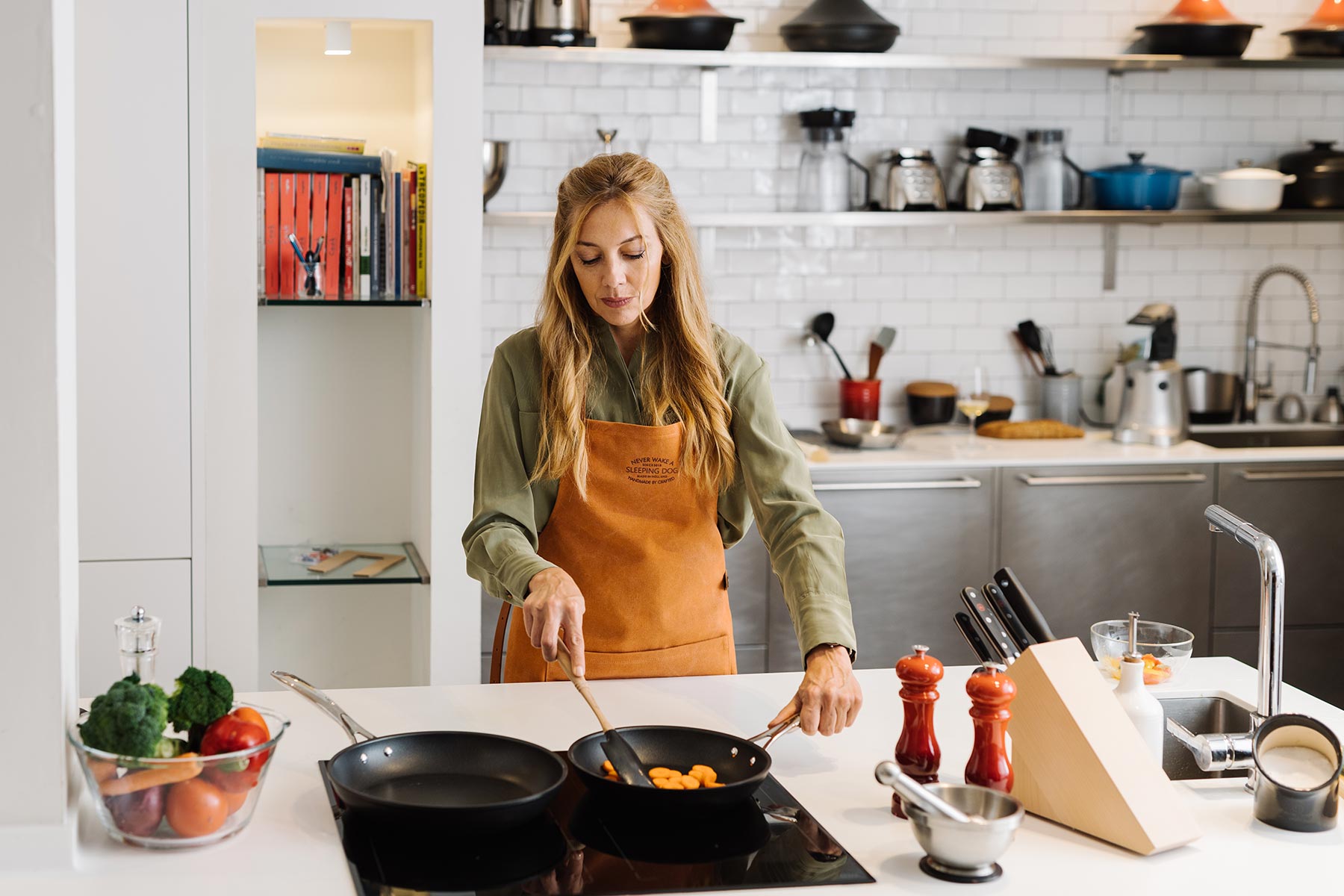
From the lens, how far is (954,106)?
4.97 metres

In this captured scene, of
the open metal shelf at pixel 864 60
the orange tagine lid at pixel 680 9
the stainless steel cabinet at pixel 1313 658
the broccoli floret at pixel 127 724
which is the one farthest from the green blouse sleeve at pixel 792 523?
the stainless steel cabinet at pixel 1313 658

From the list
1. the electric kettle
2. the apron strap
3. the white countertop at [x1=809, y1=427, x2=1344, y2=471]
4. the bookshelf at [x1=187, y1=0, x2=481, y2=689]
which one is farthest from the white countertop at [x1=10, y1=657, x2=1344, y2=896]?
the electric kettle

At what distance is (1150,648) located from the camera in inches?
88.0

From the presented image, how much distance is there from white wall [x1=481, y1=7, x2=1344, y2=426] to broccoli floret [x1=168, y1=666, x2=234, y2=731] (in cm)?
323

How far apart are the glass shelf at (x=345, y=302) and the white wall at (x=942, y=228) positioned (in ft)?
3.92

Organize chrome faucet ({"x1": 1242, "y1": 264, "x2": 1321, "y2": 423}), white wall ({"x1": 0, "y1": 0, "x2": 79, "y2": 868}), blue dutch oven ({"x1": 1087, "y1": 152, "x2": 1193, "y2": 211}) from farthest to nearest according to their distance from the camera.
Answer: chrome faucet ({"x1": 1242, "y1": 264, "x2": 1321, "y2": 423}) < blue dutch oven ({"x1": 1087, "y1": 152, "x2": 1193, "y2": 211}) < white wall ({"x1": 0, "y1": 0, "x2": 79, "y2": 868})

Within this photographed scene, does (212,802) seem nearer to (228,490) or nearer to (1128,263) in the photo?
(228,490)

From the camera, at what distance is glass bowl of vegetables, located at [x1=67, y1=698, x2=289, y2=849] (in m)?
1.51

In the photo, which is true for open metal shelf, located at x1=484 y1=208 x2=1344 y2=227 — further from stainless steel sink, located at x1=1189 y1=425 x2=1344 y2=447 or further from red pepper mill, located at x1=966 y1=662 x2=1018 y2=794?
red pepper mill, located at x1=966 y1=662 x2=1018 y2=794

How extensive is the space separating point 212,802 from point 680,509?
1.12m

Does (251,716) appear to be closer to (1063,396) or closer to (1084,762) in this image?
(1084,762)

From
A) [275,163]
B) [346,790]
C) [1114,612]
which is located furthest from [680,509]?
[1114,612]

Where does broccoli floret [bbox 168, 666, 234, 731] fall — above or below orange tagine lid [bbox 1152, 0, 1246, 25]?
below

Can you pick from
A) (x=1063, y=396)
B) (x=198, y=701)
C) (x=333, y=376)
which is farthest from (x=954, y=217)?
(x=198, y=701)
